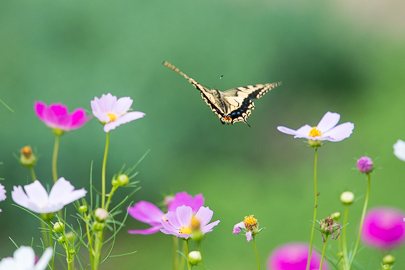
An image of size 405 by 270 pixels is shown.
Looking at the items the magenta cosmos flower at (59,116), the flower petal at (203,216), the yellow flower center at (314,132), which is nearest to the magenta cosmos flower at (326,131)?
the yellow flower center at (314,132)

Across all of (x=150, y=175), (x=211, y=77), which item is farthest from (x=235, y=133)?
(x=150, y=175)

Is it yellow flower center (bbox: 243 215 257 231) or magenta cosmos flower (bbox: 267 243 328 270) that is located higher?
magenta cosmos flower (bbox: 267 243 328 270)

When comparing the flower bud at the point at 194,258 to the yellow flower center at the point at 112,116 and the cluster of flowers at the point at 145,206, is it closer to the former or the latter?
the cluster of flowers at the point at 145,206

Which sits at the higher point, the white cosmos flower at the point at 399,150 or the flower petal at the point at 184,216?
the white cosmos flower at the point at 399,150

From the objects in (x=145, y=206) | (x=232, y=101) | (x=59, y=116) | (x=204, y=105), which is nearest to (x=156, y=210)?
(x=145, y=206)

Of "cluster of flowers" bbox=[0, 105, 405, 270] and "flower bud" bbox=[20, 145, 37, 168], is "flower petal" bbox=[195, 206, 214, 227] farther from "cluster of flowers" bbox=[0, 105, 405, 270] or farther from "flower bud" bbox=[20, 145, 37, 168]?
"flower bud" bbox=[20, 145, 37, 168]

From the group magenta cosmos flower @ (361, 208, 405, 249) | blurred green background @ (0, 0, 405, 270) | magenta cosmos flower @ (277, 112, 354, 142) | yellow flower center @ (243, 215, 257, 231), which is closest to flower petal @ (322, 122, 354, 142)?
magenta cosmos flower @ (277, 112, 354, 142)
